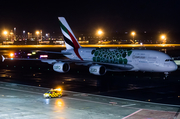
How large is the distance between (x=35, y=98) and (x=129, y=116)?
10.7m

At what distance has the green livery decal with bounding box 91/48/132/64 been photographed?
46344 mm

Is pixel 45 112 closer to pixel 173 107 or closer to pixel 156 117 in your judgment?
pixel 156 117

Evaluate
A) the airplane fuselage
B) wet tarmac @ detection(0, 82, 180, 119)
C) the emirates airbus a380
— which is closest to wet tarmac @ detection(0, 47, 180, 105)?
the emirates airbus a380

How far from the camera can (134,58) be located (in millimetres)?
44969

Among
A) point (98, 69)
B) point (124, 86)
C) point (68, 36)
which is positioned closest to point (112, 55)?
point (98, 69)

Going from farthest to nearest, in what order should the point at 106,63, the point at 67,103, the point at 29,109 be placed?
the point at 106,63 < the point at 67,103 < the point at 29,109

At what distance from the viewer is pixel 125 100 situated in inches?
1101

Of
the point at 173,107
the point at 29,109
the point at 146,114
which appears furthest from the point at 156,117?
the point at 29,109

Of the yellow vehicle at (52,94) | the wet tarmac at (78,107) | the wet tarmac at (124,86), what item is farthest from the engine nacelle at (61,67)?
the yellow vehicle at (52,94)

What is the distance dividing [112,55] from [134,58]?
4405 millimetres

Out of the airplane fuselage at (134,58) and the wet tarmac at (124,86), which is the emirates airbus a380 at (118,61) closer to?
the airplane fuselage at (134,58)

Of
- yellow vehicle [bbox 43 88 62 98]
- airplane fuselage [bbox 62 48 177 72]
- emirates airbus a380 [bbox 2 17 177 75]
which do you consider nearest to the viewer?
yellow vehicle [bbox 43 88 62 98]

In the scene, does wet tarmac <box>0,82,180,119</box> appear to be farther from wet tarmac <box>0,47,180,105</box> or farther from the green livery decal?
the green livery decal

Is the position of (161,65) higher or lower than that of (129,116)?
higher
